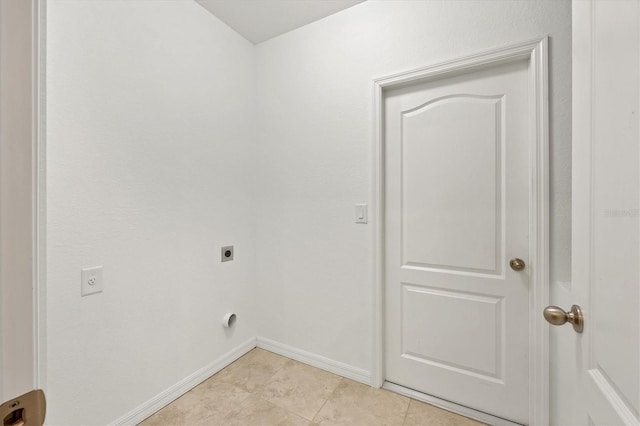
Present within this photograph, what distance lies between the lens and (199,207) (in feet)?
6.10

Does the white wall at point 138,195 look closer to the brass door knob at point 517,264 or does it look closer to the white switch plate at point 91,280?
the white switch plate at point 91,280

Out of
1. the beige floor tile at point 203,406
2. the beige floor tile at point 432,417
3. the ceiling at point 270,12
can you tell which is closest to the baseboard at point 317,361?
the beige floor tile at point 432,417

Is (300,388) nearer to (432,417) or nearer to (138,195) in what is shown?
(432,417)

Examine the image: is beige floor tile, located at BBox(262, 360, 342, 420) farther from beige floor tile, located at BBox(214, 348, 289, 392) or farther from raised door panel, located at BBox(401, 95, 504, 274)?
raised door panel, located at BBox(401, 95, 504, 274)

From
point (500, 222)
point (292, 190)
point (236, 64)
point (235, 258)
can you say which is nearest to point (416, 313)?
point (500, 222)

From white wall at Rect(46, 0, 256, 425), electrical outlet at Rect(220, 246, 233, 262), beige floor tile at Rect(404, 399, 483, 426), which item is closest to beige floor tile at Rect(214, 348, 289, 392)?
white wall at Rect(46, 0, 256, 425)

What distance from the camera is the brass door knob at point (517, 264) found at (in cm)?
144

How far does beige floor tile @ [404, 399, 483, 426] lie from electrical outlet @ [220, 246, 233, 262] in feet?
4.90

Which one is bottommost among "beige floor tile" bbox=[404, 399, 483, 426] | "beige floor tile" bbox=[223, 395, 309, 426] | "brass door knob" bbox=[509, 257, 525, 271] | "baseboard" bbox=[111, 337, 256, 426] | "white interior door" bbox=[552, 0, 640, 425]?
"beige floor tile" bbox=[404, 399, 483, 426]

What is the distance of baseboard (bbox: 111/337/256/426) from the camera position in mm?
1501

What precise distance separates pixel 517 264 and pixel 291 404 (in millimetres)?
1468
